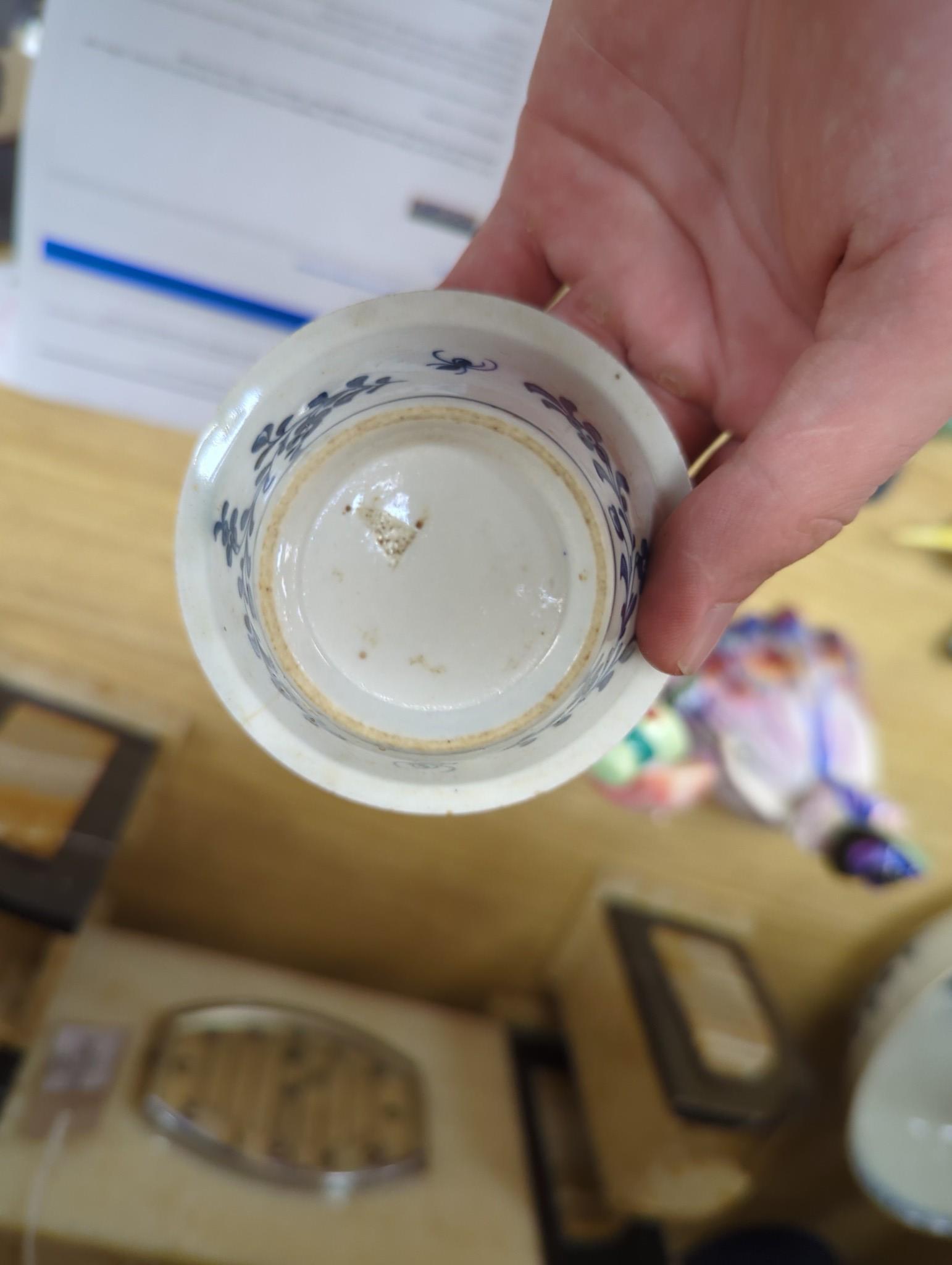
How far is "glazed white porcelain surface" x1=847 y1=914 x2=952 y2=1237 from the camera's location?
84 centimetres

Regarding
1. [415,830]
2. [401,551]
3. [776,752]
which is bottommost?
[415,830]

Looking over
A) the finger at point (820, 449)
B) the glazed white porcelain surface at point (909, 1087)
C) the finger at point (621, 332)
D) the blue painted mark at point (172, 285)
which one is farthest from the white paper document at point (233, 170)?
the glazed white porcelain surface at point (909, 1087)

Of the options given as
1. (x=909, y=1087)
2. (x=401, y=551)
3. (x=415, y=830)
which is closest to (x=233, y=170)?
(x=401, y=551)

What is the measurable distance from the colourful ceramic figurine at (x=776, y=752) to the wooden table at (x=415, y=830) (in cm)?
6

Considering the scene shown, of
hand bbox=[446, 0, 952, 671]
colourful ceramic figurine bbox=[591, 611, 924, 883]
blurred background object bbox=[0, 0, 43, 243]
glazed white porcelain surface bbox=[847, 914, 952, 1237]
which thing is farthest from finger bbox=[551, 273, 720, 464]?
glazed white porcelain surface bbox=[847, 914, 952, 1237]

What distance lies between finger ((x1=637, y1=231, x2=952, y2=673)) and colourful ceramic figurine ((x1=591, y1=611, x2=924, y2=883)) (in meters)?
0.32

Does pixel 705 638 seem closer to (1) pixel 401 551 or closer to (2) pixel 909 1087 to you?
(1) pixel 401 551

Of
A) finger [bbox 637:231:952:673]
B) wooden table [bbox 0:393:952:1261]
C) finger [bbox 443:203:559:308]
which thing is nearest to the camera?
finger [bbox 637:231:952:673]

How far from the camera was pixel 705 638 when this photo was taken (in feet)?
1.40

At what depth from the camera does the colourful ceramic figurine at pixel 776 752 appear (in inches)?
29.1

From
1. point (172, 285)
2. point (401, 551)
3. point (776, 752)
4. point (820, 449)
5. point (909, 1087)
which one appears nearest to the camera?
point (820, 449)

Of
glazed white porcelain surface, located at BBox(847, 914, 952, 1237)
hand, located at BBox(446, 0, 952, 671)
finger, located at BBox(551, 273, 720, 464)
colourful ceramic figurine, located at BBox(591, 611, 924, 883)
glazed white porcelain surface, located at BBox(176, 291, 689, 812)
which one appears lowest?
glazed white porcelain surface, located at BBox(847, 914, 952, 1237)

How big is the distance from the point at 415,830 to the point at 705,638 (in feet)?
1.83

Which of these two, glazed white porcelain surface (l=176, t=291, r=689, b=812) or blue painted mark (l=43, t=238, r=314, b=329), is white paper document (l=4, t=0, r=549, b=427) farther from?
glazed white porcelain surface (l=176, t=291, r=689, b=812)
